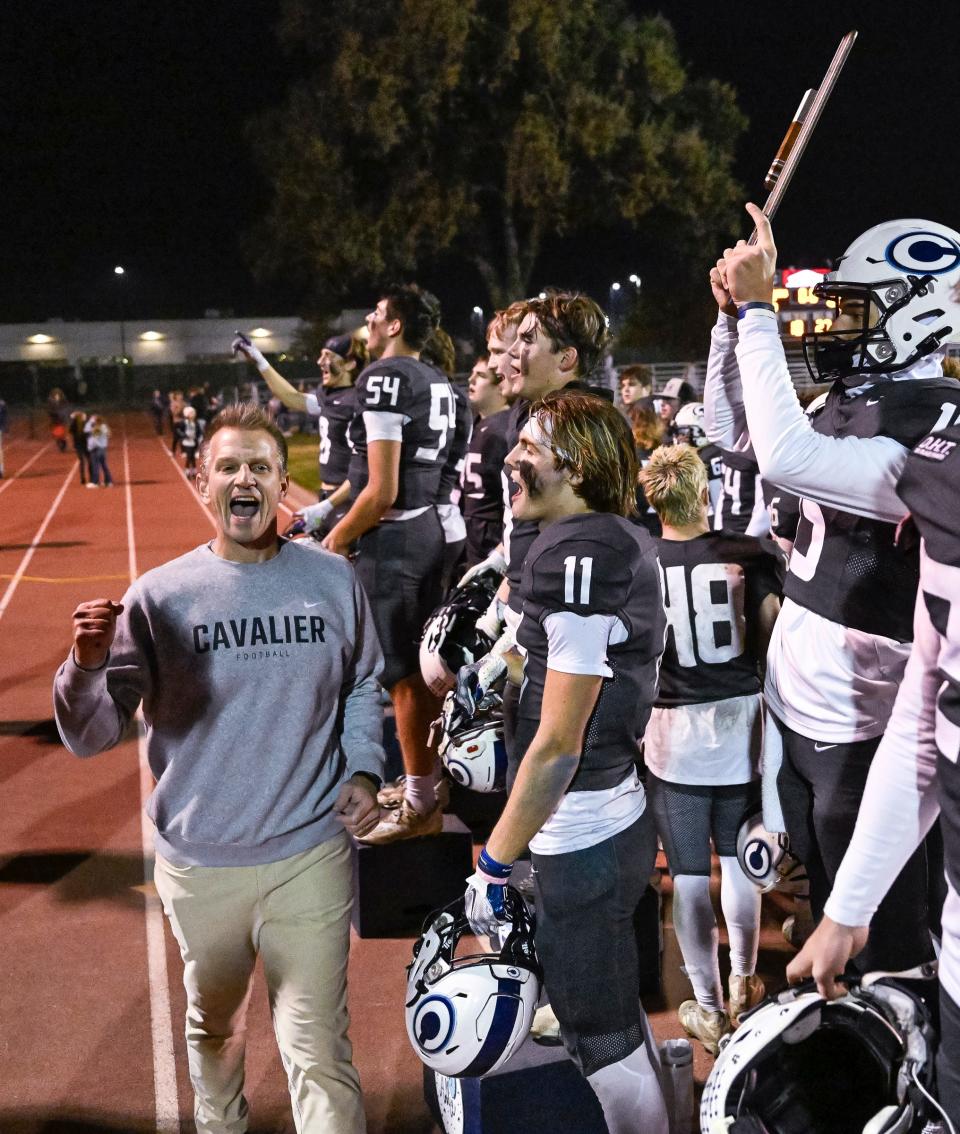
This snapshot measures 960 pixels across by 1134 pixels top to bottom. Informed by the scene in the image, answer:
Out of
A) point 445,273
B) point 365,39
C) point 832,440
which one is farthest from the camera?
point 445,273

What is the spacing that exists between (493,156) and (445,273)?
52.3ft

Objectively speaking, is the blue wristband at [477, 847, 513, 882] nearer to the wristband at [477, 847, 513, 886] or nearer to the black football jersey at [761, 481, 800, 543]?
the wristband at [477, 847, 513, 886]

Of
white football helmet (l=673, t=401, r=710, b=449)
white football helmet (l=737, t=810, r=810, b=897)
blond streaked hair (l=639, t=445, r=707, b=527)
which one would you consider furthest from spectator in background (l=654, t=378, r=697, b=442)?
white football helmet (l=737, t=810, r=810, b=897)

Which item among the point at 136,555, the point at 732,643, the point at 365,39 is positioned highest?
the point at 365,39

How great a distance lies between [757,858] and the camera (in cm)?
319

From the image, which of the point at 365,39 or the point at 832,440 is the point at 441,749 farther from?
the point at 365,39

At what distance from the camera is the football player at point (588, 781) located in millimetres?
2629

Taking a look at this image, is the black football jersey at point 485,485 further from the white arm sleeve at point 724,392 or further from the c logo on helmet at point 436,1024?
the c logo on helmet at point 436,1024

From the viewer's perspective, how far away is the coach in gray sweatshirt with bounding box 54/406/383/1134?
2.97m

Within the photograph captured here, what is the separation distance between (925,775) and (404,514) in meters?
3.48

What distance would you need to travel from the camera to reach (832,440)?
255 cm

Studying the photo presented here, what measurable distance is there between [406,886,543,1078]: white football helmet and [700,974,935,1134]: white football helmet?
0.73 metres

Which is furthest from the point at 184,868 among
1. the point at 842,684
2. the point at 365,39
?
the point at 365,39

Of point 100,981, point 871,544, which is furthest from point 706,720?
point 100,981
